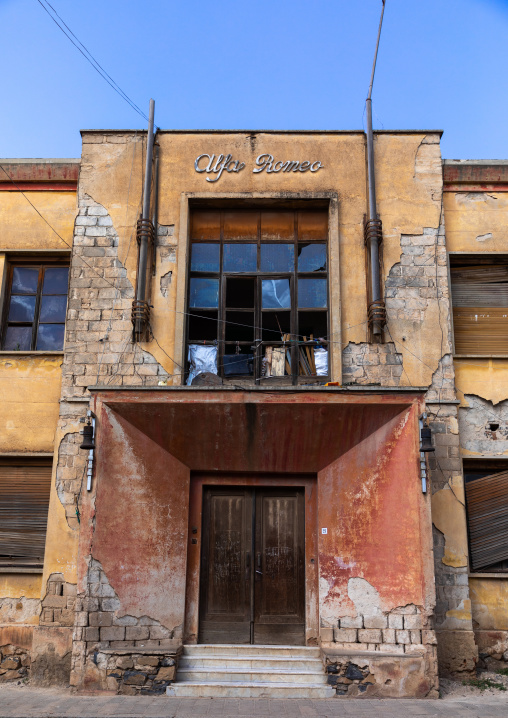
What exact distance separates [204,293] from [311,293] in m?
1.69

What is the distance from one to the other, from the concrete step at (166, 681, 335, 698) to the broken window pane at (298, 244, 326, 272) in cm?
594

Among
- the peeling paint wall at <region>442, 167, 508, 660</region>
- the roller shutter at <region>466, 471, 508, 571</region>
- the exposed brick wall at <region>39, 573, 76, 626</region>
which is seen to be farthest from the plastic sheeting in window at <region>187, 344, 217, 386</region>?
the roller shutter at <region>466, 471, 508, 571</region>

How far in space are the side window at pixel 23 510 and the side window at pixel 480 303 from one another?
22.3 ft

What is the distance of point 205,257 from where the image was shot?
10.1 m

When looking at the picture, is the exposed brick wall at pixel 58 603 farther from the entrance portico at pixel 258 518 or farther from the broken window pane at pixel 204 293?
the broken window pane at pixel 204 293

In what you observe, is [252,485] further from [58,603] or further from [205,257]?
[205,257]

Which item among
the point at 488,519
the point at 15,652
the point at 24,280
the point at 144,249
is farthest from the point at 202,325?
the point at 15,652

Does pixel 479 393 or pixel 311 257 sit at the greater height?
pixel 311 257

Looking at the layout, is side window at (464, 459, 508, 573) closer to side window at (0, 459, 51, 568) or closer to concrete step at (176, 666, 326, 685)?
concrete step at (176, 666, 326, 685)

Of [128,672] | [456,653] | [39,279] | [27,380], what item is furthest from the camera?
[39,279]

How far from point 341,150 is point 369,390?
4.16 m

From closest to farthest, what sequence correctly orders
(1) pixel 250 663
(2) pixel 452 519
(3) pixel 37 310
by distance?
(1) pixel 250 663 → (2) pixel 452 519 → (3) pixel 37 310

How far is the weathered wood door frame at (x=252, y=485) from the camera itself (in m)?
8.71

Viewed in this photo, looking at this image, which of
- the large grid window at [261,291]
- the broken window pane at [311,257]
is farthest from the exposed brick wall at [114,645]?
the broken window pane at [311,257]
